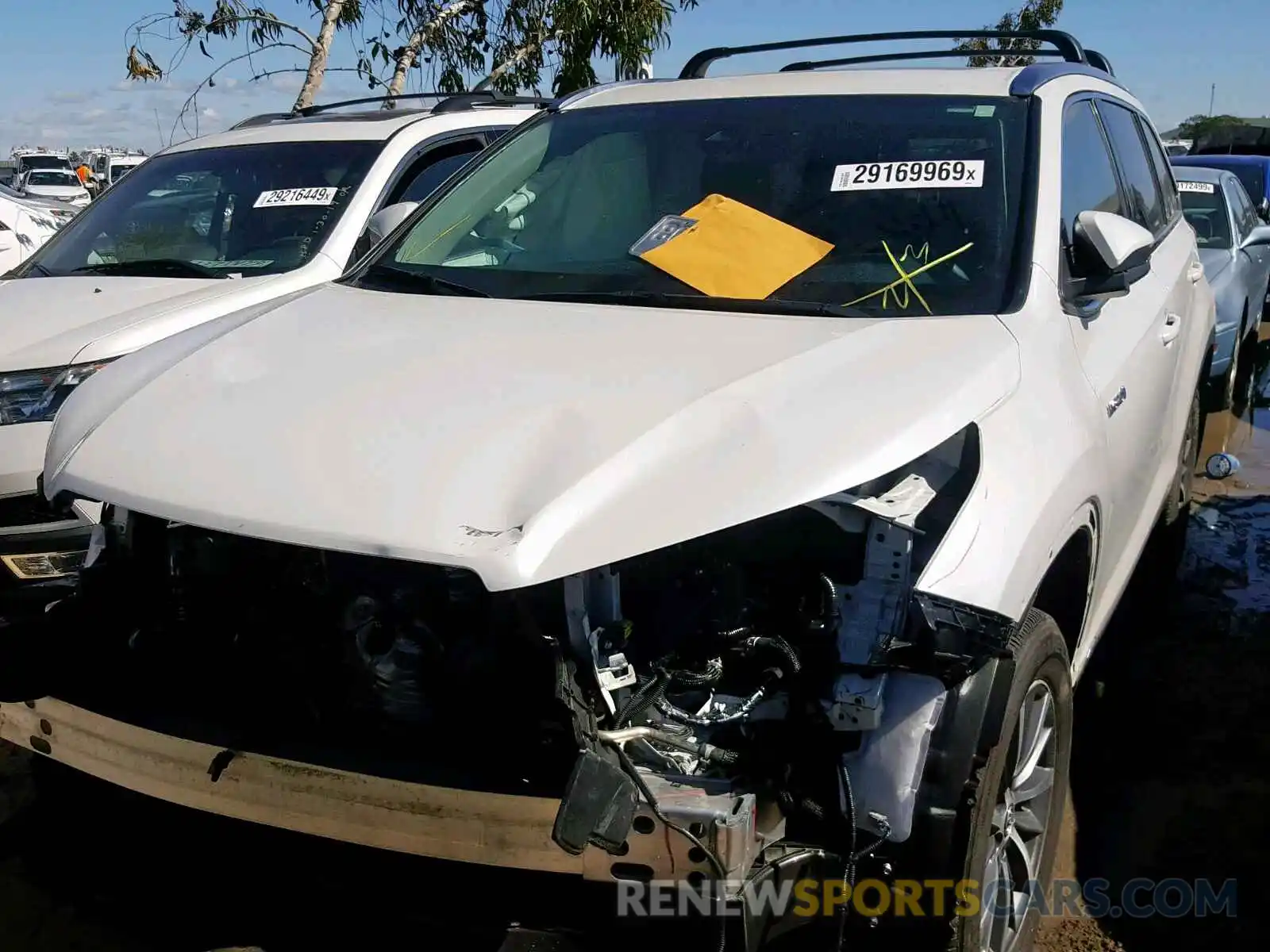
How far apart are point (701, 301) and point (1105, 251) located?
3.06 feet

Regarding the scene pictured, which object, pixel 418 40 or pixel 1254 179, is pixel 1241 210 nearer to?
pixel 1254 179

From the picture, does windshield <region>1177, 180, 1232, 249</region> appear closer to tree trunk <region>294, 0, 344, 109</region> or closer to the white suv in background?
the white suv in background

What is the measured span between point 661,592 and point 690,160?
1.52 metres

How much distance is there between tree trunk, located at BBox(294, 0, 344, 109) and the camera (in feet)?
31.9

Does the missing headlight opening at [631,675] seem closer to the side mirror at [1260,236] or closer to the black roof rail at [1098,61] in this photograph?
the black roof rail at [1098,61]

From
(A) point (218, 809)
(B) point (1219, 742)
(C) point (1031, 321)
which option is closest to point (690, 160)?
(C) point (1031, 321)

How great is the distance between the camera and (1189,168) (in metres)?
8.25

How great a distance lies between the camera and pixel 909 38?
3777 millimetres

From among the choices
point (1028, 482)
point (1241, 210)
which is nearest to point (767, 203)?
point (1028, 482)

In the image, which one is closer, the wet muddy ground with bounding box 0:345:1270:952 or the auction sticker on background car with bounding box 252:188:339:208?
the wet muddy ground with bounding box 0:345:1270:952

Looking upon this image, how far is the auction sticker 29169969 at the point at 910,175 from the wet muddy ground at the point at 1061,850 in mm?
1734

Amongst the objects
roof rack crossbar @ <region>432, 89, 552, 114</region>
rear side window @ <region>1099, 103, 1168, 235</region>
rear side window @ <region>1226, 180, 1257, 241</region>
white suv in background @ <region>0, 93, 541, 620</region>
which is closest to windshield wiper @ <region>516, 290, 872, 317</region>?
white suv in background @ <region>0, 93, 541, 620</region>

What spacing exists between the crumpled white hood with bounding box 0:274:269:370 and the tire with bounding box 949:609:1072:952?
129 inches

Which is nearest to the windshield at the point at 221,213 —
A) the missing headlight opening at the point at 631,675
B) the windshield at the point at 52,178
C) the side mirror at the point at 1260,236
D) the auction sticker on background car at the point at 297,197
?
the auction sticker on background car at the point at 297,197
